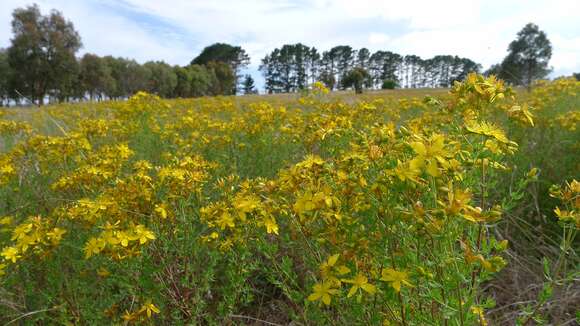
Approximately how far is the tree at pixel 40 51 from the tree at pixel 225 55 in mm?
44901

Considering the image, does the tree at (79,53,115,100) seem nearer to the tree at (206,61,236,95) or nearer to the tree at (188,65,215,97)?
the tree at (188,65,215,97)

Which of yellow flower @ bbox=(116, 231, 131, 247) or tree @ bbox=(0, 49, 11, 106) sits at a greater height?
tree @ bbox=(0, 49, 11, 106)

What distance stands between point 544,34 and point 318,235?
1629 inches

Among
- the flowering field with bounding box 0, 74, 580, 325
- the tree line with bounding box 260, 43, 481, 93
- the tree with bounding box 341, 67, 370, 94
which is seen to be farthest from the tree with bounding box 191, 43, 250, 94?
the flowering field with bounding box 0, 74, 580, 325

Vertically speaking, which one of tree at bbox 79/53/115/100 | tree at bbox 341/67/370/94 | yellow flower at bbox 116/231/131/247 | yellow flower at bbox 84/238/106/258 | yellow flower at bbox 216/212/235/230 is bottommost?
yellow flower at bbox 84/238/106/258

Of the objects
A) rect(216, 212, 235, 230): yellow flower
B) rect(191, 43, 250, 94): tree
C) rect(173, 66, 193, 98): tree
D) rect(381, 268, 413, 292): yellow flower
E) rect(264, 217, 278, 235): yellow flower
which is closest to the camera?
rect(381, 268, 413, 292): yellow flower

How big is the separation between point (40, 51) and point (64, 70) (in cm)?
221

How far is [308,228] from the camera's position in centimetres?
150

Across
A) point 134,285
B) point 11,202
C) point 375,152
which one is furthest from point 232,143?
point 375,152

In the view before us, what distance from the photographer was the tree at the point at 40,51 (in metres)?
31.1

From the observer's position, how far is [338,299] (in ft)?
4.30

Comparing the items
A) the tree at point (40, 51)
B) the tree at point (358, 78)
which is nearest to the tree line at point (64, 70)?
the tree at point (40, 51)

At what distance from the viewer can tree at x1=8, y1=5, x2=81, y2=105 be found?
1226 inches

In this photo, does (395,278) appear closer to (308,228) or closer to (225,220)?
(308,228)
